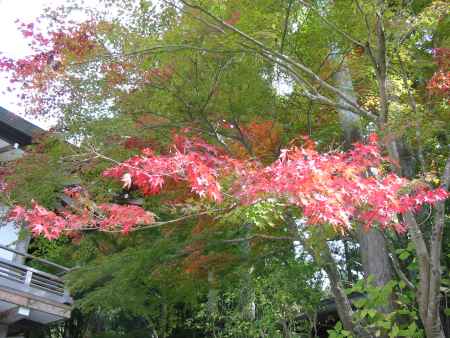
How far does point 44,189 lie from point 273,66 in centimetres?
396

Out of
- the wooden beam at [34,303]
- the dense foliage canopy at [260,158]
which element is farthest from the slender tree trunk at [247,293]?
the wooden beam at [34,303]

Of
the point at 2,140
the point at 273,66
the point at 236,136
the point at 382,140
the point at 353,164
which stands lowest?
the point at 353,164

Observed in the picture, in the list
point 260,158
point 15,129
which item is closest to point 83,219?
point 260,158

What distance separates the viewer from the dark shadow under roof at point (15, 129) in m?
9.97

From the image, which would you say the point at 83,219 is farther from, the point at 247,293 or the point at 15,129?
the point at 15,129

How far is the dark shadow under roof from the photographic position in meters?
9.97

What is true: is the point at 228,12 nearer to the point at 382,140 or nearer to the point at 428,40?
the point at 382,140

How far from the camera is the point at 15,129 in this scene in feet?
33.4

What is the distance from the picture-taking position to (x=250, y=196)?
383cm

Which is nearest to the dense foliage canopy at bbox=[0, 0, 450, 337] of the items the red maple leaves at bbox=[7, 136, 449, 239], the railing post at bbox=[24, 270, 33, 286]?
the red maple leaves at bbox=[7, 136, 449, 239]

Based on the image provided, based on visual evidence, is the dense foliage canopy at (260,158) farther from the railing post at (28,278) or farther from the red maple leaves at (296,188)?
the railing post at (28,278)

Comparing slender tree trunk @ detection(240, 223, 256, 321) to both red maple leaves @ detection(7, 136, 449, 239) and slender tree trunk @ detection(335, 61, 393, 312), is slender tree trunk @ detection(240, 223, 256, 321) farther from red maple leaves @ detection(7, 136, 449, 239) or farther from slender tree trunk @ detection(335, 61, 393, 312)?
red maple leaves @ detection(7, 136, 449, 239)

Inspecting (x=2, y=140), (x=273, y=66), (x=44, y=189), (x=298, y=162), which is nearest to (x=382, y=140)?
(x=298, y=162)

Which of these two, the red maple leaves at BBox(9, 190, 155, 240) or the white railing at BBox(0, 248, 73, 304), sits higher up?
the white railing at BBox(0, 248, 73, 304)
